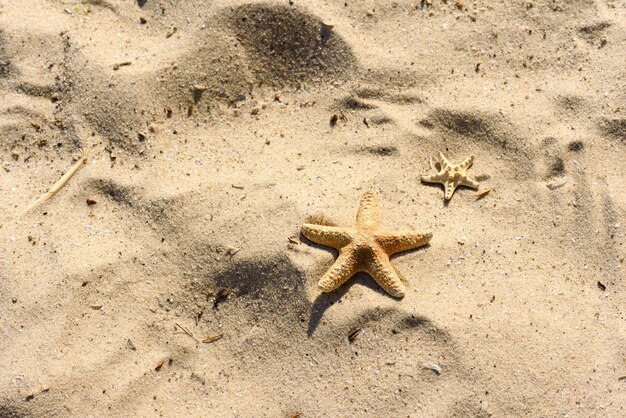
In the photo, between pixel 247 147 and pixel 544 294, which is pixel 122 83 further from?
pixel 544 294

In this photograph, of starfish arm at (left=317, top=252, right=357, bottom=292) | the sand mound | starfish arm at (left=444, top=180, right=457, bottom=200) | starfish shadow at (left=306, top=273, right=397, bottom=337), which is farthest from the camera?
the sand mound

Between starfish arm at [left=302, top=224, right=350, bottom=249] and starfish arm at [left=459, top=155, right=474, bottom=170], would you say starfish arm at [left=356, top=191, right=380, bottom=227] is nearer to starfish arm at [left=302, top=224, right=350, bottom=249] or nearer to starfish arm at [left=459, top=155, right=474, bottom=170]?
starfish arm at [left=302, top=224, right=350, bottom=249]

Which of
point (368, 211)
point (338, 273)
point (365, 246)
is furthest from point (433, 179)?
point (338, 273)

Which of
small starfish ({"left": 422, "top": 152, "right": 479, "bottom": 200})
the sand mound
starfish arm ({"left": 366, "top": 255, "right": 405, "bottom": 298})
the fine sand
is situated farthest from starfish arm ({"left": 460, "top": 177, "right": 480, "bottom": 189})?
the sand mound

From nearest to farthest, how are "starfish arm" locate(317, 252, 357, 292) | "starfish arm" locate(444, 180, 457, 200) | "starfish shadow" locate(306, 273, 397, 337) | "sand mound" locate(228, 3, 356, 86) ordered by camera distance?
"starfish arm" locate(317, 252, 357, 292) → "starfish shadow" locate(306, 273, 397, 337) → "starfish arm" locate(444, 180, 457, 200) → "sand mound" locate(228, 3, 356, 86)

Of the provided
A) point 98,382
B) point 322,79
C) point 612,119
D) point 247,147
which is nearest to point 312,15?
point 322,79

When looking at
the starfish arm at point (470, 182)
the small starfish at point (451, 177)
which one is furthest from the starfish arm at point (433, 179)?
the starfish arm at point (470, 182)

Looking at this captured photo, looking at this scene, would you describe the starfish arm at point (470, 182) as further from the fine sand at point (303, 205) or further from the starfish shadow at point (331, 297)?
the starfish shadow at point (331, 297)

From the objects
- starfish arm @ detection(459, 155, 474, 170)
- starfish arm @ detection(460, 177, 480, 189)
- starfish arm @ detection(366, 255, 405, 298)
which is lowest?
starfish arm @ detection(366, 255, 405, 298)
